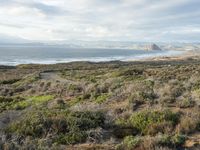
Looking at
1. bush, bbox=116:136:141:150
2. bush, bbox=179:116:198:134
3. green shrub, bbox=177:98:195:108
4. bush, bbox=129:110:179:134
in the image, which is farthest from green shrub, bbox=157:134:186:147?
green shrub, bbox=177:98:195:108

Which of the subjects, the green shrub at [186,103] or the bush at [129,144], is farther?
the green shrub at [186,103]

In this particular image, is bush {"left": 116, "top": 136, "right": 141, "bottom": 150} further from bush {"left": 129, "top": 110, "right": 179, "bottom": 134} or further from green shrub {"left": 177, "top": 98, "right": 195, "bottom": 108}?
green shrub {"left": 177, "top": 98, "right": 195, "bottom": 108}

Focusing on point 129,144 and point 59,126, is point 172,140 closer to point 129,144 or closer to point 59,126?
point 129,144

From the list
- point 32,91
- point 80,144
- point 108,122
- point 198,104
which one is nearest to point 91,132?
point 80,144

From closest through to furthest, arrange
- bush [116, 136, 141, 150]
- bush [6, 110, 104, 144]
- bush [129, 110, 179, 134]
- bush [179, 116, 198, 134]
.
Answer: bush [116, 136, 141, 150] < bush [6, 110, 104, 144] < bush [179, 116, 198, 134] < bush [129, 110, 179, 134]

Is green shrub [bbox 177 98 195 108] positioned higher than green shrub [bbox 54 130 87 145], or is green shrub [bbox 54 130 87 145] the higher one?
green shrub [bbox 177 98 195 108]

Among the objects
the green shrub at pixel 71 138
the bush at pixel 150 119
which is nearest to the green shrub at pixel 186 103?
the bush at pixel 150 119

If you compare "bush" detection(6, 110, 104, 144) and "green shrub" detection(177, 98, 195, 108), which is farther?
"green shrub" detection(177, 98, 195, 108)

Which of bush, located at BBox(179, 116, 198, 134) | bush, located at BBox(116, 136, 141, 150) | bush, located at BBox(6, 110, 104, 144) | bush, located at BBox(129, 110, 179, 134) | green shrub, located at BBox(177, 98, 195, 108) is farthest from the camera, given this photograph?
green shrub, located at BBox(177, 98, 195, 108)

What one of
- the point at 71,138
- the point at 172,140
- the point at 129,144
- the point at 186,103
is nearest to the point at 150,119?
the point at 172,140

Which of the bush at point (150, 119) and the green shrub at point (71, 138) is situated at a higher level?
the bush at point (150, 119)

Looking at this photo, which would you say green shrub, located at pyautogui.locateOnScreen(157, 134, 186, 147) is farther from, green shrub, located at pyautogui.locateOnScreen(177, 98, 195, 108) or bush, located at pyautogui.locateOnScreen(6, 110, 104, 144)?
green shrub, located at pyautogui.locateOnScreen(177, 98, 195, 108)

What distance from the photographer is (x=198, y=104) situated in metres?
10.6

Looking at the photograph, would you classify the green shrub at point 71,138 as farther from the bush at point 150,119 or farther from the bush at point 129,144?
the bush at point 150,119
